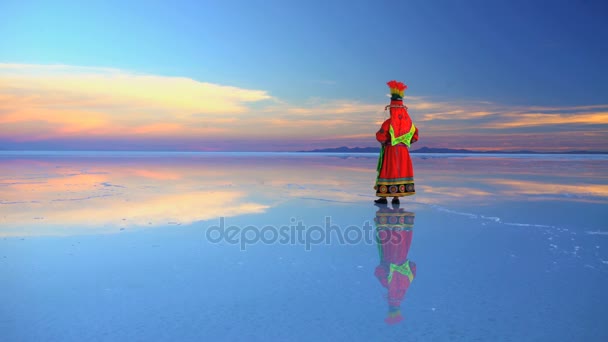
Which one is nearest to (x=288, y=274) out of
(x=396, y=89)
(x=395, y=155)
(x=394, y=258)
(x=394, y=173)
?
(x=394, y=258)

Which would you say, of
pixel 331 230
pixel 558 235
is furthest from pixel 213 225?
pixel 558 235

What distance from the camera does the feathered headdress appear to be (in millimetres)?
7176

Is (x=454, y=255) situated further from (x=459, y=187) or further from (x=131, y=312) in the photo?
(x=459, y=187)

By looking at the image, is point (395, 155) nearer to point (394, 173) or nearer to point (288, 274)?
point (394, 173)

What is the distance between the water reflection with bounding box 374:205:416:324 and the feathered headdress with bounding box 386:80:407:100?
2228mm

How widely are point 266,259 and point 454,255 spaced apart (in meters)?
1.73

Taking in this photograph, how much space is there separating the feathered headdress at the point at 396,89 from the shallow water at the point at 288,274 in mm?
2110

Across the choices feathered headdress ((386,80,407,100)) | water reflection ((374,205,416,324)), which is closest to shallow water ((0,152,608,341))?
water reflection ((374,205,416,324))

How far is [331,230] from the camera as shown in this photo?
15.9 feet

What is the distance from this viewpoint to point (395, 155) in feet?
24.1

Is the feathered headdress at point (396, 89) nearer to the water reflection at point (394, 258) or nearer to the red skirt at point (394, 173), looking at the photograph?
the red skirt at point (394, 173)

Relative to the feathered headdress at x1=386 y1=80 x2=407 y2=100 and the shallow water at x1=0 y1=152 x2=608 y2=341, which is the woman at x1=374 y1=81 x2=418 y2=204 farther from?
the shallow water at x1=0 y1=152 x2=608 y2=341

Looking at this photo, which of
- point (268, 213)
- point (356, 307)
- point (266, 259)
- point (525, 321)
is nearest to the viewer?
point (525, 321)

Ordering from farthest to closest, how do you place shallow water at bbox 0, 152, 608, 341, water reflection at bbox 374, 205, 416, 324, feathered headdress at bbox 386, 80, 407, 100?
feathered headdress at bbox 386, 80, 407, 100 < water reflection at bbox 374, 205, 416, 324 < shallow water at bbox 0, 152, 608, 341
